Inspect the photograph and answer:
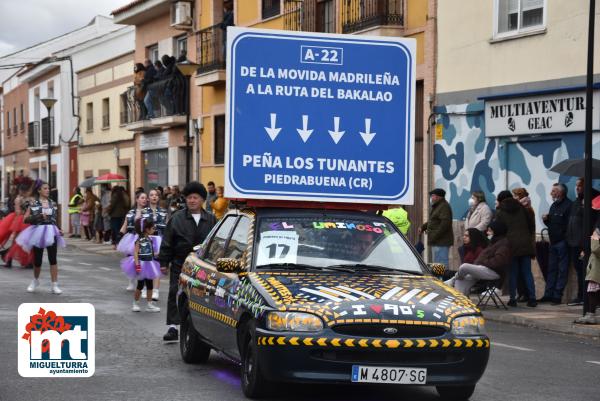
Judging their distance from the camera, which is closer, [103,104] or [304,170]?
[304,170]

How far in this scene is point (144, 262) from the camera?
56.0ft

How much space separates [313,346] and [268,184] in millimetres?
2784

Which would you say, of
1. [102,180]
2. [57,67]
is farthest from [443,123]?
[57,67]

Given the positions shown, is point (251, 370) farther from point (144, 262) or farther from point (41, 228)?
point (41, 228)

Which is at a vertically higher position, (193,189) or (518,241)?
(193,189)

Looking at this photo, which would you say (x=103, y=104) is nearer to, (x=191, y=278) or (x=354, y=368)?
(x=191, y=278)

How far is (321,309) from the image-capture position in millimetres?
8734

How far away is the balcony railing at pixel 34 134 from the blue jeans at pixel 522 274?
41.5 meters

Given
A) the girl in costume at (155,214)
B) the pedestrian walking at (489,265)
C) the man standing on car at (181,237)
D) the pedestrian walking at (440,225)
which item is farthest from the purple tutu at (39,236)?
the pedestrian walking at (440,225)

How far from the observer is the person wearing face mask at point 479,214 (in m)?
20.2

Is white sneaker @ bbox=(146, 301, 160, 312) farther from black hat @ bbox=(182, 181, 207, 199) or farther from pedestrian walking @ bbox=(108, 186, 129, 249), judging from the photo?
pedestrian walking @ bbox=(108, 186, 129, 249)

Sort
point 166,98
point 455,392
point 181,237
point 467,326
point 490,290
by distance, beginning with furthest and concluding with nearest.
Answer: point 166,98 → point 490,290 → point 181,237 → point 455,392 → point 467,326

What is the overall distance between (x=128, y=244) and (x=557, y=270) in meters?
6.75

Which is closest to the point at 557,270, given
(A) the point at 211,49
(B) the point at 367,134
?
(B) the point at 367,134
